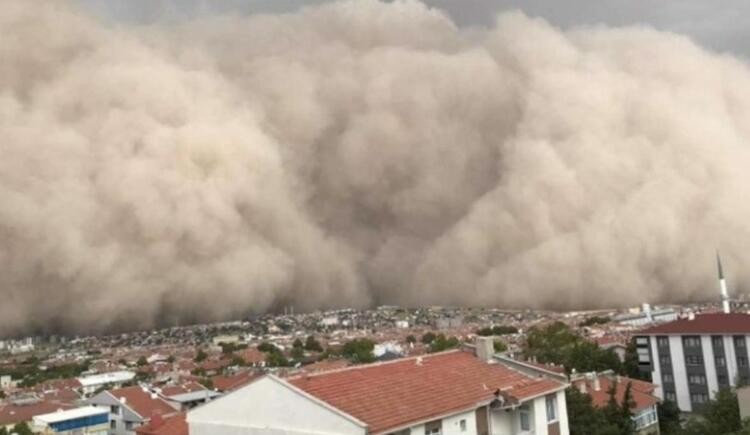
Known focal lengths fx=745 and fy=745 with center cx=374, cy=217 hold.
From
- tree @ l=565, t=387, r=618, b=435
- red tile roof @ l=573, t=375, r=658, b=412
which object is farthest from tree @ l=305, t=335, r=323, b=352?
tree @ l=565, t=387, r=618, b=435

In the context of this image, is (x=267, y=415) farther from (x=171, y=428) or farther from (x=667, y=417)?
(x=667, y=417)

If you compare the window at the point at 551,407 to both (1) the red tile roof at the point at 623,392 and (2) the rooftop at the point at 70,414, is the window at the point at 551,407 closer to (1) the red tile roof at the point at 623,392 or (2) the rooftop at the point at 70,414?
(1) the red tile roof at the point at 623,392

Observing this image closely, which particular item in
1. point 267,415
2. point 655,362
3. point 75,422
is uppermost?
point 267,415

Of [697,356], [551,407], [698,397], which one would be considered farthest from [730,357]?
[551,407]

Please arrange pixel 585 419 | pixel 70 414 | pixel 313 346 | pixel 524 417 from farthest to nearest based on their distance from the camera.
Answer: pixel 313 346, pixel 70 414, pixel 585 419, pixel 524 417

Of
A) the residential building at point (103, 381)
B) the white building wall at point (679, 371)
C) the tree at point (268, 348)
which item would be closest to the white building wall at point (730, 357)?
the white building wall at point (679, 371)

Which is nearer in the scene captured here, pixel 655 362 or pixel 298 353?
pixel 655 362

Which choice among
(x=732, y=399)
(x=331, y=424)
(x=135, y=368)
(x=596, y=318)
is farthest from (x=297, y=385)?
(x=596, y=318)

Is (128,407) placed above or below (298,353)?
below

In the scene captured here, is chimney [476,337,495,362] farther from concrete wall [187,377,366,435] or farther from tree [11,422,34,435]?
tree [11,422,34,435]
